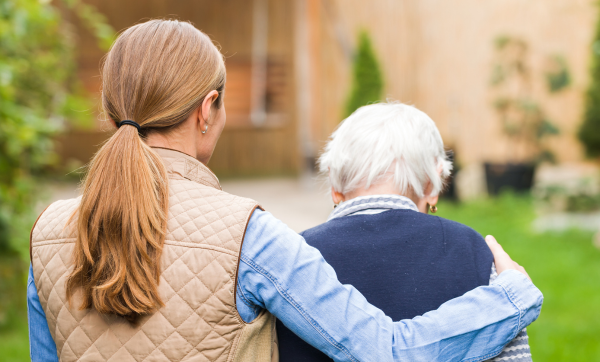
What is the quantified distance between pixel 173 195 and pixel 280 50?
35.5ft

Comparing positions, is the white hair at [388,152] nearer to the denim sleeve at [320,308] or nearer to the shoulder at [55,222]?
the denim sleeve at [320,308]

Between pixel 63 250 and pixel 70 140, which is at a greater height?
pixel 63 250

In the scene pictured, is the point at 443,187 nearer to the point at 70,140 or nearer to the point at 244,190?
the point at 244,190

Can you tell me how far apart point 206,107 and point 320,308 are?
0.55m

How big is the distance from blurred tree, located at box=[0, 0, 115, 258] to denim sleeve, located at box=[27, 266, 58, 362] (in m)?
1.54

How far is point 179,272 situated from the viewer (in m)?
1.18

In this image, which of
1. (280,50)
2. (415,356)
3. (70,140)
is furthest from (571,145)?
(415,356)

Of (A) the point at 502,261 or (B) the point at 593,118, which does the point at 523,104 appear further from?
(A) the point at 502,261

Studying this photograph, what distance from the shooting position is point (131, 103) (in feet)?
4.18

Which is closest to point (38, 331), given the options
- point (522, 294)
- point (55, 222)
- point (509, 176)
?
point (55, 222)

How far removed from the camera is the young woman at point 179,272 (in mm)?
1178

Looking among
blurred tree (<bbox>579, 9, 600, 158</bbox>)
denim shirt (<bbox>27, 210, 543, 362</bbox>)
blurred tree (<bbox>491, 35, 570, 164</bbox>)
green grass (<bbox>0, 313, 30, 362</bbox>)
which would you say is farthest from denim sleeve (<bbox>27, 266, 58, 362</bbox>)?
blurred tree (<bbox>579, 9, 600, 158</bbox>)

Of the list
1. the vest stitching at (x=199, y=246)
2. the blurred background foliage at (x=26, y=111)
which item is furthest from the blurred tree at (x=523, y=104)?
the vest stitching at (x=199, y=246)

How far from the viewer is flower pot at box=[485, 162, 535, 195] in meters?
8.56
